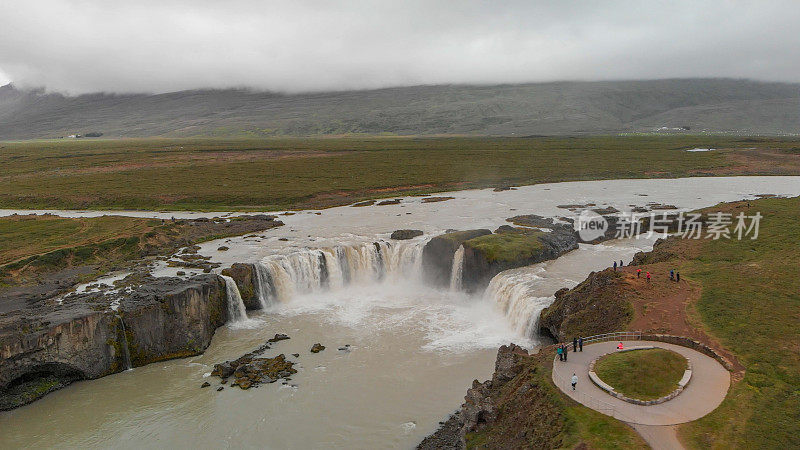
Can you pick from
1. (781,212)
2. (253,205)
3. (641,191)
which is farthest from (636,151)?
(253,205)

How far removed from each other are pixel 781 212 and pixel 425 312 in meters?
47.6

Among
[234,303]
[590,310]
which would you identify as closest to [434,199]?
[234,303]

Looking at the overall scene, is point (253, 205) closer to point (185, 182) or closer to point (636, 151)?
point (185, 182)

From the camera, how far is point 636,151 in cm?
17862

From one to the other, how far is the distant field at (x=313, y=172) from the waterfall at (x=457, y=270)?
43758 mm

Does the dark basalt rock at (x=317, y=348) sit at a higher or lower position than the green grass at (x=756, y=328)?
lower

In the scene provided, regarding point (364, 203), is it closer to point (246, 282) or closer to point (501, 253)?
point (501, 253)

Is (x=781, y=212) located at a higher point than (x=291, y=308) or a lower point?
higher

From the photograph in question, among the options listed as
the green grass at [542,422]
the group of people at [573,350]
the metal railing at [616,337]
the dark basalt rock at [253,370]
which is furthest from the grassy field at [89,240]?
the metal railing at [616,337]

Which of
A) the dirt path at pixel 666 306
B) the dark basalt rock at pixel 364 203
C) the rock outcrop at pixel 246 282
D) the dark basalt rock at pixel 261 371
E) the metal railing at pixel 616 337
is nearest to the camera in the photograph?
the dirt path at pixel 666 306

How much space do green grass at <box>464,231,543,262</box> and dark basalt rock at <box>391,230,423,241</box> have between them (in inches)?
385

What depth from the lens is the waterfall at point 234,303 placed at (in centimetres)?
4950

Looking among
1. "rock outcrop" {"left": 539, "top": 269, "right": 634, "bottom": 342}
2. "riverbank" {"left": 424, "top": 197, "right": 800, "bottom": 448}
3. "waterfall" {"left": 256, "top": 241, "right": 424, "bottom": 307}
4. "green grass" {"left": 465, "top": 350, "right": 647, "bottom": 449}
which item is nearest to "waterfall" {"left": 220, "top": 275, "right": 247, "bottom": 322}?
"waterfall" {"left": 256, "top": 241, "right": 424, "bottom": 307}

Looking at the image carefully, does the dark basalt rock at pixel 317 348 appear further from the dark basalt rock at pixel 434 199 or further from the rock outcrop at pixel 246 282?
the dark basalt rock at pixel 434 199
